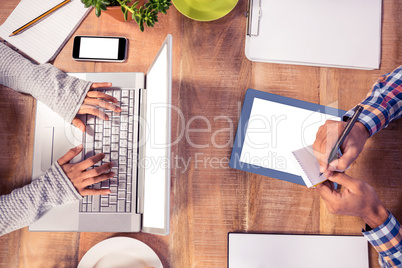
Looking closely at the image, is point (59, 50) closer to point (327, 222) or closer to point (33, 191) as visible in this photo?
point (33, 191)

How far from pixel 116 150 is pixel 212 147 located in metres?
0.24

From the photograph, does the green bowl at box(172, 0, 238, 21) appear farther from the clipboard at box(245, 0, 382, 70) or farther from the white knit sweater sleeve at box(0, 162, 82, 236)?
the white knit sweater sleeve at box(0, 162, 82, 236)

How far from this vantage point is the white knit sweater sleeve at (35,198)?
26.8 inches

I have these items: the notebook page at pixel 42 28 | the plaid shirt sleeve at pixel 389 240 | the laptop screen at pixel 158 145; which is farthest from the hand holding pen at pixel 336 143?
the notebook page at pixel 42 28

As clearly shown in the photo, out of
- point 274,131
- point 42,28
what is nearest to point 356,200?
point 274,131

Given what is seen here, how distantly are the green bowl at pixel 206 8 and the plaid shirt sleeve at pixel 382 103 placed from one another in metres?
0.40

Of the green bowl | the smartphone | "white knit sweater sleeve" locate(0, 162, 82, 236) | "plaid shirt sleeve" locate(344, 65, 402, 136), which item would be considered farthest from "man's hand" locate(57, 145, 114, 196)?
"plaid shirt sleeve" locate(344, 65, 402, 136)

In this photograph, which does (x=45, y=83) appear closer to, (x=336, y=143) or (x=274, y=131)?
(x=274, y=131)

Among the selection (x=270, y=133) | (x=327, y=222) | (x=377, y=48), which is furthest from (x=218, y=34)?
(x=327, y=222)

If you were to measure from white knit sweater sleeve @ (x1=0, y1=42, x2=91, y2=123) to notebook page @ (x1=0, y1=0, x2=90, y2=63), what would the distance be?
3cm

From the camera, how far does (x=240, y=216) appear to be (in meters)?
0.72

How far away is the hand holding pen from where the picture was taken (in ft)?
2.16

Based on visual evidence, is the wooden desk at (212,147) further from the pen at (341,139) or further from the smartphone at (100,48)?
the pen at (341,139)

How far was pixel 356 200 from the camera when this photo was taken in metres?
0.67
